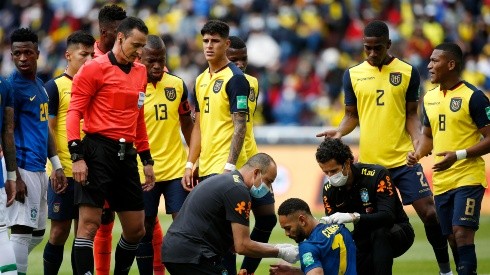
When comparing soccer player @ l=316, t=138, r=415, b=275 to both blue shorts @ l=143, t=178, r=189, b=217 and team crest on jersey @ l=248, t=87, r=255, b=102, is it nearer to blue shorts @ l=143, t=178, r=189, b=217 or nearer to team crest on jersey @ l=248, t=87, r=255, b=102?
team crest on jersey @ l=248, t=87, r=255, b=102

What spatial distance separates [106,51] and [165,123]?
3.38 ft

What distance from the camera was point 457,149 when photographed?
10.9 metres

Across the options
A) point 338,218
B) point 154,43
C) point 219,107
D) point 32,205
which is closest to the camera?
point 338,218

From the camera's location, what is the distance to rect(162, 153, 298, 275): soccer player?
28.6 ft

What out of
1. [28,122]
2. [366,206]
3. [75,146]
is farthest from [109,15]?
[366,206]

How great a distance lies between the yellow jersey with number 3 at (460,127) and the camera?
423 inches

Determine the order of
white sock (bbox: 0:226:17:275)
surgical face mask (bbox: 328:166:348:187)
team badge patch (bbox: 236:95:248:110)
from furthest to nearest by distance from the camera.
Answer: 1. team badge patch (bbox: 236:95:248:110)
2. surgical face mask (bbox: 328:166:348:187)
3. white sock (bbox: 0:226:17:275)

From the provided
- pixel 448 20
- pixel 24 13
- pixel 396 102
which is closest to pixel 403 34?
pixel 448 20

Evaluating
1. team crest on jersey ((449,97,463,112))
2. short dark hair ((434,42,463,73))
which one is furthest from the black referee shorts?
short dark hair ((434,42,463,73))

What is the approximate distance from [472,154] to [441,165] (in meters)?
0.38

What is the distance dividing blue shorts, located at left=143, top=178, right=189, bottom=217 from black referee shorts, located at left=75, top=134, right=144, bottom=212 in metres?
1.00

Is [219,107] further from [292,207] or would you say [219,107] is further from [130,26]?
[292,207]

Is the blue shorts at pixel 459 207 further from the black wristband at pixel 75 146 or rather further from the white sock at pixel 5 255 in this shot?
the white sock at pixel 5 255

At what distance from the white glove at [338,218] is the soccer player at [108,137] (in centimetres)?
193
